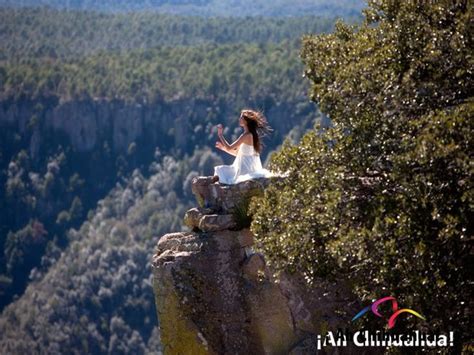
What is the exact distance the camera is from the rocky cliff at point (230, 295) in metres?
16.7

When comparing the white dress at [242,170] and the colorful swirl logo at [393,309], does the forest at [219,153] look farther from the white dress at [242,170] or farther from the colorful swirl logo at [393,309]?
the white dress at [242,170]

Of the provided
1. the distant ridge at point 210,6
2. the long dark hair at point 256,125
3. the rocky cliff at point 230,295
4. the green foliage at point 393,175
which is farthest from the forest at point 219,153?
the distant ridge at point 210,6

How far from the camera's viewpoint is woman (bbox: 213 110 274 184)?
17.6m

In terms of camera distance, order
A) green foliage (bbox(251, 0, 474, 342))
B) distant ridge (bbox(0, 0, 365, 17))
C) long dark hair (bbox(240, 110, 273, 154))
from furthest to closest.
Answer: distant ridge (bbox(0, 0, 365, 17)) → long dark hair (bbox(240, 110, 273, 154)) → green foliage (bbox(251, 0, 474, 342))

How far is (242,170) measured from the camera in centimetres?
1772

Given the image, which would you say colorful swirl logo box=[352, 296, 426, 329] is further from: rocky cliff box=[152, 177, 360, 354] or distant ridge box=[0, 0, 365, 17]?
distant ridge box=[0, 0, 365, 17]

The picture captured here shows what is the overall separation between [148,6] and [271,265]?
17869 cm

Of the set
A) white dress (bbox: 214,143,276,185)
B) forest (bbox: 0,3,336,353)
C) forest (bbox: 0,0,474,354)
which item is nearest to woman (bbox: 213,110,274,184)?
white dress (bbox: 214,143,276,185)

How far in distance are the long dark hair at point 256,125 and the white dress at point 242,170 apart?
1.81ft

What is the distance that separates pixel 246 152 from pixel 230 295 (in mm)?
2198

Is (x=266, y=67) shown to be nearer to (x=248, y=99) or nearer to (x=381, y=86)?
(x=248, y=99)

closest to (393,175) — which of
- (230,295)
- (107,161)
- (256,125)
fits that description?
(230,295)

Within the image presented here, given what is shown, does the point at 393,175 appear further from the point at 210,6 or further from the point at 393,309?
the point at 210,6

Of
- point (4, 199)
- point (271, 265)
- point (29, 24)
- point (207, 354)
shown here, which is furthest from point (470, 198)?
point (29, 24)
